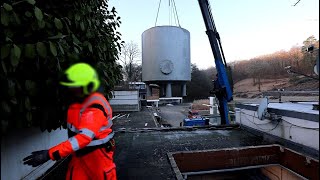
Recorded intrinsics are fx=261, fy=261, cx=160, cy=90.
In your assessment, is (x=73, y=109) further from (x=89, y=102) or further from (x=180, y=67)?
(x=180, y=67)

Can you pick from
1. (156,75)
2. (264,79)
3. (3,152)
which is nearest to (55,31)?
(3,152)

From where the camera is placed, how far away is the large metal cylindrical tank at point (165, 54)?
Answer: 1326 inches

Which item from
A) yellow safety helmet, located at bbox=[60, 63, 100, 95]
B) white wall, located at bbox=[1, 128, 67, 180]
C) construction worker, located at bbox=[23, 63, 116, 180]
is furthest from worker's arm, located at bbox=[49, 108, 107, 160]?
white wall, located at bbox=[1, 128, 67, 180]

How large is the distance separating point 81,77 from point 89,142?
0.66 m

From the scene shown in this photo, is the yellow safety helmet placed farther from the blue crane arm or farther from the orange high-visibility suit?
the blue crane arm

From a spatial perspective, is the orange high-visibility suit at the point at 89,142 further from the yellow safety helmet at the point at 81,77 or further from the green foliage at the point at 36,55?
the green foliage at the point at 36,55

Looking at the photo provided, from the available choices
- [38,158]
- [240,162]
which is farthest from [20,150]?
[240,162]

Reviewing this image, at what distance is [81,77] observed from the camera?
96.0 inches

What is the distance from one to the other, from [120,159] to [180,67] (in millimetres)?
29059

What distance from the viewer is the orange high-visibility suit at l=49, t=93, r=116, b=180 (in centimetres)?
256

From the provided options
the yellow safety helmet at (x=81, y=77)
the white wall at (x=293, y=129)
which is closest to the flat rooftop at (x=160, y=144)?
the white wall at (x=293, y=129)

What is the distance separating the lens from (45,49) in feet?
8.26

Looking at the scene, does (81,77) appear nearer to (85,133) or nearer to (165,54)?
(85,133)

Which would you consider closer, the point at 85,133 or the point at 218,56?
the point at 85,133
